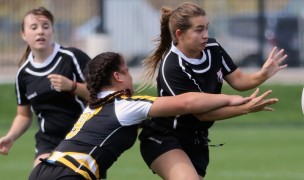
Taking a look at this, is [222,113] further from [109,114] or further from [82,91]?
[82,91]

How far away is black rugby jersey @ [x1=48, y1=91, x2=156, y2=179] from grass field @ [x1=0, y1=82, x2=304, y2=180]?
4544mm

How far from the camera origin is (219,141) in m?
14.2

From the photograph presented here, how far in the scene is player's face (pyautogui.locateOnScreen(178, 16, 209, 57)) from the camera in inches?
273

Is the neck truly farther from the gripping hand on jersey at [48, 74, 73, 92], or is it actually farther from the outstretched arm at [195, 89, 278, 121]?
the gripping hand on jersey at [48, 74, 73, 92]

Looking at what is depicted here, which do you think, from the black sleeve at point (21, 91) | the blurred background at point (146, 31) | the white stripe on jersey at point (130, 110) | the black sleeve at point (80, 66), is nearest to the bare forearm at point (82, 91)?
the black sleeve at point (80, 66)

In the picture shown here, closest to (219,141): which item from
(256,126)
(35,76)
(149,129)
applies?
(256,126)

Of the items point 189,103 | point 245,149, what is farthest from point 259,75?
point 245,149

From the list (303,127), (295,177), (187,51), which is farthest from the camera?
(303,127)

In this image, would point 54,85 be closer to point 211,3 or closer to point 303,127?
point 303,127

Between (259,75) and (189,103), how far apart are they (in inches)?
43.0

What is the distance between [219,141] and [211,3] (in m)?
6.91

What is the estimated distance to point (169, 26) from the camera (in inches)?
284

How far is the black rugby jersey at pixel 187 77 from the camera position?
6.94m

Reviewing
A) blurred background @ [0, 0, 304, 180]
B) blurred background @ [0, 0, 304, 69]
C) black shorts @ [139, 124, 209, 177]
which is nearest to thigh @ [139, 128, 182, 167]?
black shorts @ [139, 124, 209, 177]
